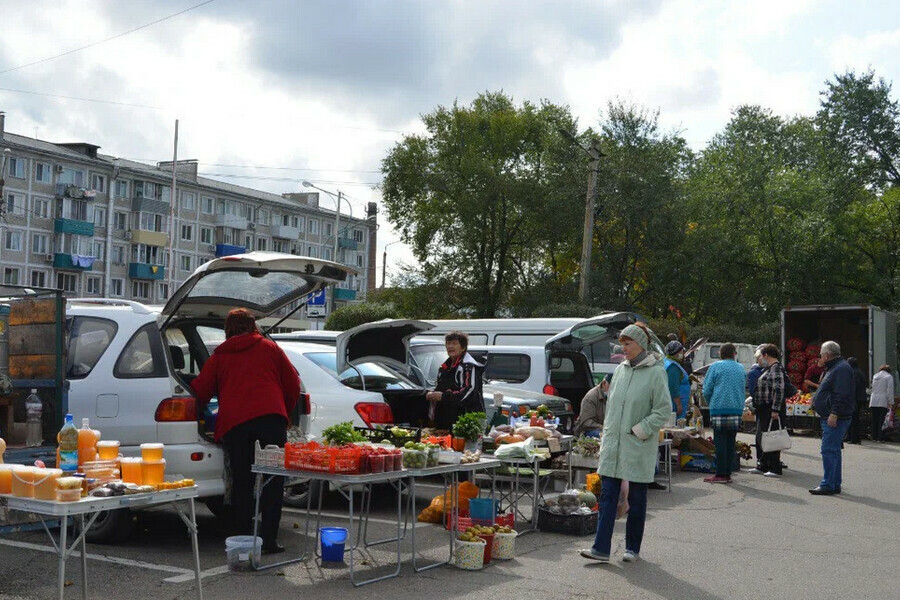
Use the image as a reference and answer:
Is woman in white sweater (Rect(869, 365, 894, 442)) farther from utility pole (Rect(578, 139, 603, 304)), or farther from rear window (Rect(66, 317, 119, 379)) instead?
rear window (Rect(66, 317, 119, 379))

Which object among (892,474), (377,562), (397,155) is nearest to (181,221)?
(397,155)

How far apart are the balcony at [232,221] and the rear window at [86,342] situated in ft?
266

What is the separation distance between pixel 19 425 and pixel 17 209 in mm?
70290

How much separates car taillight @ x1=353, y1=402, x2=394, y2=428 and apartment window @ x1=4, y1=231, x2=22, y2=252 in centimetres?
6721

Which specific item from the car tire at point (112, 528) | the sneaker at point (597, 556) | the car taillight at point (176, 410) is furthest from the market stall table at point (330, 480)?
the sneaker at point (597, 556)

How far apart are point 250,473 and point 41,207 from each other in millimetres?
71213

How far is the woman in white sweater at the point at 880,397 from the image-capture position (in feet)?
74.3

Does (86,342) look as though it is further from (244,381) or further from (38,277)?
(38,277)

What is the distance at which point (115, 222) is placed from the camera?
78.5 meters

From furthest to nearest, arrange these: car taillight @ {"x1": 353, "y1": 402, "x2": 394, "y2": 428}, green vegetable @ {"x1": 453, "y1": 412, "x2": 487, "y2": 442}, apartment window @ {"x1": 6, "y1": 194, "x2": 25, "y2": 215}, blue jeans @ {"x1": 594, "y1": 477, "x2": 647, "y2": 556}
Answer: apartment window @ {"x1": 6, "y1": 194, "x2": 25, "y2": 215} < car taillight @ {"x1": 353, "y1": 402, "x2": 394, "y2": 428} < green vegetable @ {"x1": 453, "y1": 412, "x2": 487, "y2": 442} < blue jeans @ {"x1": 594, "y1": 477, "x2": 647, "y2": 556}

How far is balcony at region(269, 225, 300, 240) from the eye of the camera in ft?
309

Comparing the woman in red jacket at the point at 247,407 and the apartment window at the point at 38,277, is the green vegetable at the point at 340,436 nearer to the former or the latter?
the woman in red jacket at the point at 247,407

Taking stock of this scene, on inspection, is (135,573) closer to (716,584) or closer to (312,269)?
(312,269)

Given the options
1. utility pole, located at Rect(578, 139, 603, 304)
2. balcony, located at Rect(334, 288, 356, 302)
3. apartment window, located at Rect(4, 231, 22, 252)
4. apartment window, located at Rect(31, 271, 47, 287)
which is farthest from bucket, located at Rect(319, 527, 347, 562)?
balcony, located at Rect(334, 288, 356, 302)
